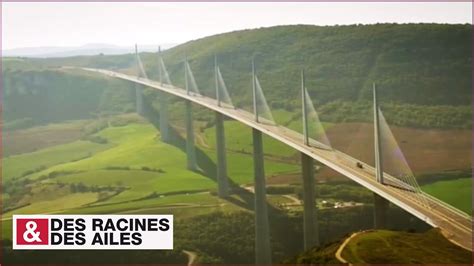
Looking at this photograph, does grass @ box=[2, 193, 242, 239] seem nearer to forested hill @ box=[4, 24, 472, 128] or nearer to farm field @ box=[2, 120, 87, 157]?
forested hill @ box=[4, 24, 472, 128]

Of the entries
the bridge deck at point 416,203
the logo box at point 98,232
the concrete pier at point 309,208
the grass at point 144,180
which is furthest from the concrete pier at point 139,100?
the logo box at point 98,232

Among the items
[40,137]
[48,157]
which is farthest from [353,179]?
[40,137]

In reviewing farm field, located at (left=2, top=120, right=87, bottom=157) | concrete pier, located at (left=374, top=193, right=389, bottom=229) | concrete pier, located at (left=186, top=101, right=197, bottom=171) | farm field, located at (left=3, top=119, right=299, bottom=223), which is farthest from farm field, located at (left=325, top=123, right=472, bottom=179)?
farm field, located at (left=2, top=120, right=87, bottom=157)

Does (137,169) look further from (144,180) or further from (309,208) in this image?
(309,208)

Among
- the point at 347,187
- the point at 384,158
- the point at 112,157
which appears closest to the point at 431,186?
the point at 347,187

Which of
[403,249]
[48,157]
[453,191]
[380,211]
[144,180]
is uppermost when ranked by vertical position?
[380,211]

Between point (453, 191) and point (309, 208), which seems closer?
point (309, 208)

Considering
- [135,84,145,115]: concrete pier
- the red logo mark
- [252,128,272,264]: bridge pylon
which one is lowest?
[252,128,272,264]: bridge pylon
